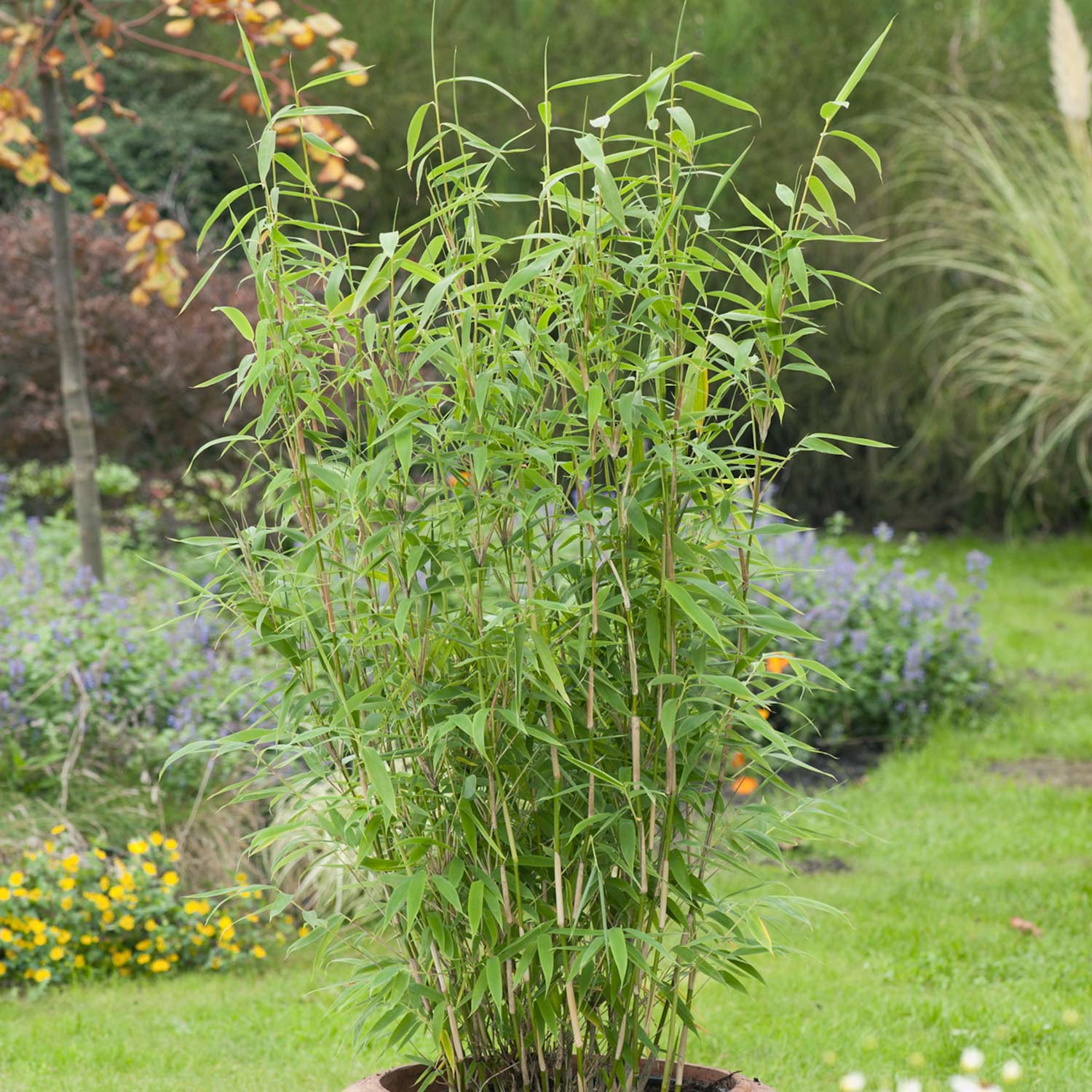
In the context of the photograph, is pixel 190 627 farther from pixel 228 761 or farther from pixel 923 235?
pixel 923 235

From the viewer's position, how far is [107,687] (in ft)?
15.0

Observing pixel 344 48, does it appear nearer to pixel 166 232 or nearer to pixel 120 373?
pixel 166 232

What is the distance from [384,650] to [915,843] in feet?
10.6

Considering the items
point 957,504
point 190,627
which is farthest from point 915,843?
point 957,504

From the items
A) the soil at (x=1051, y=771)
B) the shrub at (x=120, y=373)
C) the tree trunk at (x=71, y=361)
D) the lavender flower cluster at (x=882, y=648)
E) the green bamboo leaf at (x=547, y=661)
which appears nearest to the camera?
the green bamboo leaf at (x=547, y=661)

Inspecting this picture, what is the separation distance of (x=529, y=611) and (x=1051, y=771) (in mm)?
4185

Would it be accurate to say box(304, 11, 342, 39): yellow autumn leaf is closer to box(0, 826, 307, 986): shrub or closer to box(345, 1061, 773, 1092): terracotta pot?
box(0, 826, 307, 986): shrub

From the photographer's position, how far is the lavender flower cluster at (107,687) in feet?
14.4

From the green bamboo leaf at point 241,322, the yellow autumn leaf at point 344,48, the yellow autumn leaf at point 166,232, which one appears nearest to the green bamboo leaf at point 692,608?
the green bamboo leaf at point 241,322

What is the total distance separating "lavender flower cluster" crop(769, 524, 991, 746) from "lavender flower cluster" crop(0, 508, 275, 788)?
237 centimetres

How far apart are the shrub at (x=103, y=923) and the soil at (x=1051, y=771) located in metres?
2.94

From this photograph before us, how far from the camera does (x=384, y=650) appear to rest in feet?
6.27

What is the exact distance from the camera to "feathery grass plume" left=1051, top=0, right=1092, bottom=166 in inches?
290

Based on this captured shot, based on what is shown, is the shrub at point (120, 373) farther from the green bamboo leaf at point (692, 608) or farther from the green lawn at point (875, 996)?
the green bamboo leaf at point (692, 608)
